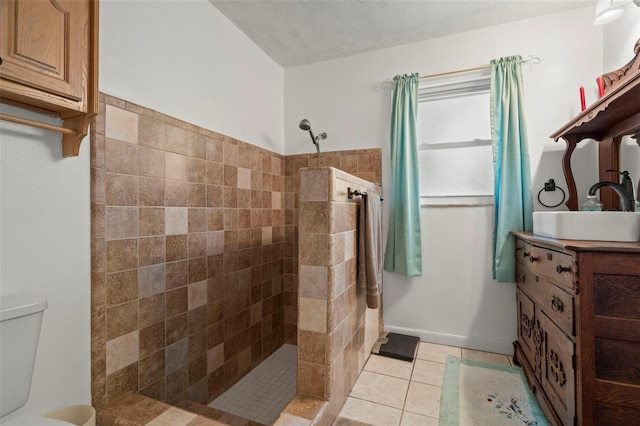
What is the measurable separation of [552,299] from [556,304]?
58mm

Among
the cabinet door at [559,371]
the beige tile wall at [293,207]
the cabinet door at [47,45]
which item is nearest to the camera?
the cabinet door at [47,45]

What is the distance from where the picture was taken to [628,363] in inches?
44.8

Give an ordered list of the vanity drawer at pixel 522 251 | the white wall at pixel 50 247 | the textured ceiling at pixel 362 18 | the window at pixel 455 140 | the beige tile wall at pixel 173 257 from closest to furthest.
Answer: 1. the white wall at pixel 50 247
2. the beige tile wall at pixel 173 257
3. the vanity drawer at pixel 522 251
4. the textured ceiling at pixel 362 18
5. the window at pixel 455 140

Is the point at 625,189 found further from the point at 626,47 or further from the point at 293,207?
the point at 293,207

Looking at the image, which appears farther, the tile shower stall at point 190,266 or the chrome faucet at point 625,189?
the chrome faucet at point 625,189

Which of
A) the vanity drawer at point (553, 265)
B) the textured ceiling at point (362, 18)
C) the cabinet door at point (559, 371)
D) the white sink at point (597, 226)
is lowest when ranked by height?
the cabinet door at point (559, 371)

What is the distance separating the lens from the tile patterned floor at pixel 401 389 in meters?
1.51

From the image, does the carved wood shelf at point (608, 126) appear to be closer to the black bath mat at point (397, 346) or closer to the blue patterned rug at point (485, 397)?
the blue patterned rug at point (485, 397)

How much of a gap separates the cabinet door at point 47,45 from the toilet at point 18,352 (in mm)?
712

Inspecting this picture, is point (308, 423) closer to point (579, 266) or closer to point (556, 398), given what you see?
point (556, 398)

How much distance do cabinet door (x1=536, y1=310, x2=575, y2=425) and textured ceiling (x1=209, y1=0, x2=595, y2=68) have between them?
1.98m

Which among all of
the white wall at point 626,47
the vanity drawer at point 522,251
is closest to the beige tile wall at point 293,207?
the vanity drawer at point 522,251

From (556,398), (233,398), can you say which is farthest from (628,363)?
(233,398)

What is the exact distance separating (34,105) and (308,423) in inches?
63.6
